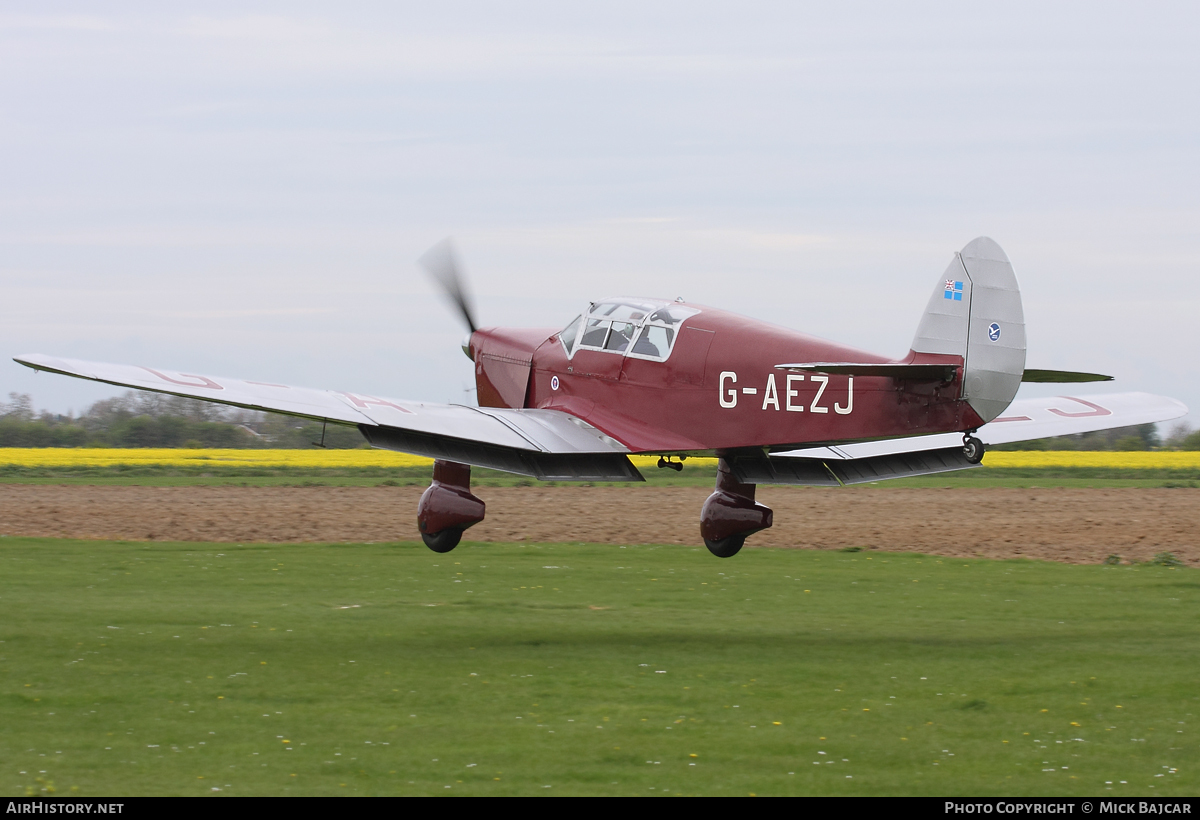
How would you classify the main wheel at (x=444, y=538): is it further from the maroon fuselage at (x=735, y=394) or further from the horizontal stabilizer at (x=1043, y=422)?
the horizontal stabilizer at (x=1043, y=422)

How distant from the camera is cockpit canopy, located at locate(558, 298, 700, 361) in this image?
16.2 meters

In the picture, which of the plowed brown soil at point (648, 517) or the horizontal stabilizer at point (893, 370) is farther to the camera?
the plowed brown soil at point (648, 517)

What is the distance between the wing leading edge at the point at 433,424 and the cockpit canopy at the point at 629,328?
3.51 feet

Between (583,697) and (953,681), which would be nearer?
(583,697)

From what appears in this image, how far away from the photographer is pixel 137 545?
98.9 feet

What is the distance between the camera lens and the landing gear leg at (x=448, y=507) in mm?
16516

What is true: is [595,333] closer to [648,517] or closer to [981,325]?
[981,325]

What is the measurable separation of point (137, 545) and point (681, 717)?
20.8 m

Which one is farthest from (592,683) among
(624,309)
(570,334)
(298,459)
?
(298,459)

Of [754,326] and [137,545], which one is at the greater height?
[754,326]

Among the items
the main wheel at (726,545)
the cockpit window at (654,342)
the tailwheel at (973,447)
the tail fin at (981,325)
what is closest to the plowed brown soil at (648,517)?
the main wheel at (726,545)

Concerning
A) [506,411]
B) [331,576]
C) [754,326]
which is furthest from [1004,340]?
[331,576]

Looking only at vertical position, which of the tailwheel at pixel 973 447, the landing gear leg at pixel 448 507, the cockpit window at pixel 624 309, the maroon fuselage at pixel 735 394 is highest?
the cockpit window at pixel 624 309
